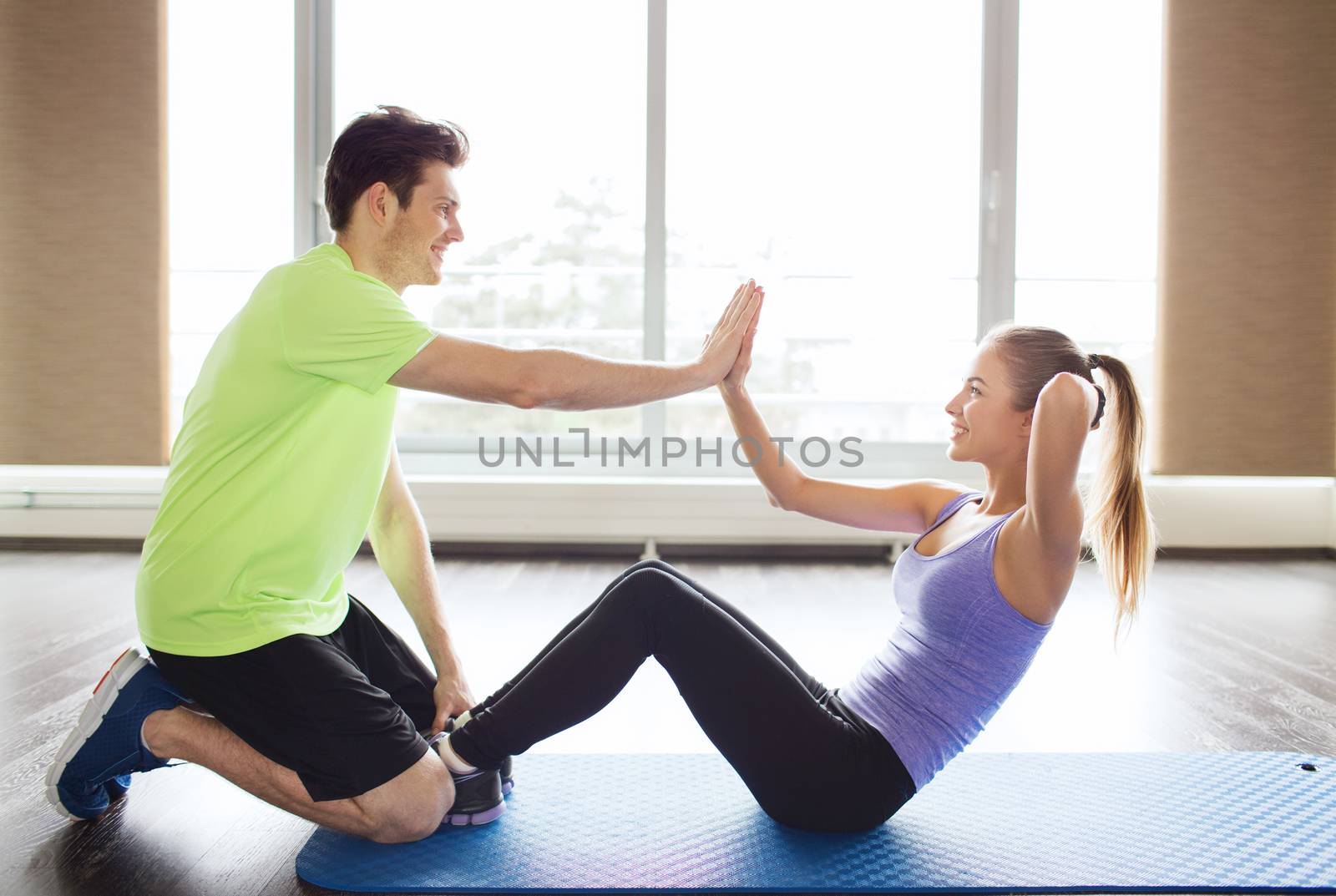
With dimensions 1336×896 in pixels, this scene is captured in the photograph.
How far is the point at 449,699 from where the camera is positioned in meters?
1.55

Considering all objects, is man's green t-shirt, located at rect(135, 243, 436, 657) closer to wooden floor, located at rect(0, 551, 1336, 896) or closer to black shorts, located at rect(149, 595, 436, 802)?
black shorts, located at rect(149, 595, 436, 802)

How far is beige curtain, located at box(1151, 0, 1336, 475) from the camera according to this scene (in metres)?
3.81

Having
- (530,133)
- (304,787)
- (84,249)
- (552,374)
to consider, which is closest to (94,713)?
(304,787)

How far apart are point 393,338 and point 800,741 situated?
0.75 meters

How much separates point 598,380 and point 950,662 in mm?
617

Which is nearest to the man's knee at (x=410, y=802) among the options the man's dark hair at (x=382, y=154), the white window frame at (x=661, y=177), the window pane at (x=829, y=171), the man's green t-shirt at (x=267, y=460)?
the man's green t-shirt at (x=267, y=460)

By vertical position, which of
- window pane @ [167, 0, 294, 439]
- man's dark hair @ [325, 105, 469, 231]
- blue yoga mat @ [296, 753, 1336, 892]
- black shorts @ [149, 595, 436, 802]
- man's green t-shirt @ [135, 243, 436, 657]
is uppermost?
window pane @ [167, 0, 294, 439]

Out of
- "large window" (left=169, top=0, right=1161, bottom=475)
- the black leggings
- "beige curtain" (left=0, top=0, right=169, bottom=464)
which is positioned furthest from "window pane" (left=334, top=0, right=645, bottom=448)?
the black leggings

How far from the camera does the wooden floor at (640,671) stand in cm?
139

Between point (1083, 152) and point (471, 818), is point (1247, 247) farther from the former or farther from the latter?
point (471, 818)

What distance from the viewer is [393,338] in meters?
1.35

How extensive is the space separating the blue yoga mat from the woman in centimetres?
9

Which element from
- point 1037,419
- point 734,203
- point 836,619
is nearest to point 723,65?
point 734,203

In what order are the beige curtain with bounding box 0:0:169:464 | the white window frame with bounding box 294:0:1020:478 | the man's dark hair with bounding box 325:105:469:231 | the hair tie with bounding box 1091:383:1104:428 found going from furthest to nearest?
1. the white window frame with bounding box 294:0:1020:478
2. the beige curtain with bounding box 0:0:169:464
3. the man's dark hair with bounding box 325:105:469:231
4. the hair tie with bounding box 1091:383:1104:428
